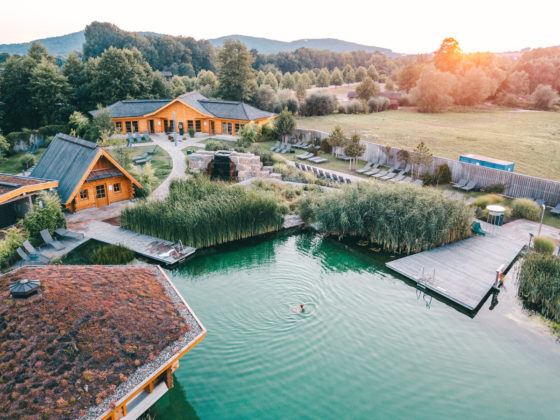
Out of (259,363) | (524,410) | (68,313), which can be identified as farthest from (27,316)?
(524,410)

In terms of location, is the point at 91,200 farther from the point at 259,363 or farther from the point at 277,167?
the point at 259,363

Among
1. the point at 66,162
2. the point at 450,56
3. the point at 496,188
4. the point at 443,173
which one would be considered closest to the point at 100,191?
the point at 66,162

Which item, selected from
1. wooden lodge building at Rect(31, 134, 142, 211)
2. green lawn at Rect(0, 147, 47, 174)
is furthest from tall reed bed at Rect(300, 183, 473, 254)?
green lawn at Rect(0, 147, 47, 174)

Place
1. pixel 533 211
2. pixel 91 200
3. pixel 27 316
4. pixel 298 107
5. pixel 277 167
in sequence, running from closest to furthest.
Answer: pixel 27 316, pixel 533 211, pixel 91 200, pixel 277 167, pixel 298 107

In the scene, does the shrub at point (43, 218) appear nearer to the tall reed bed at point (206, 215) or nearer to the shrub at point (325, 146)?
the tall reed bed at point (206, 215)

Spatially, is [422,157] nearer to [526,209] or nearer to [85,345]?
[526,209]

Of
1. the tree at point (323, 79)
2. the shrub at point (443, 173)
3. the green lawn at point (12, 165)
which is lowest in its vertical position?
the green lawn at point (12, 165)

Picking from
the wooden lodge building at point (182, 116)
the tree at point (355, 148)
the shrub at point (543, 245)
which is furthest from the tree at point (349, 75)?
the shrub at point (543, 245)

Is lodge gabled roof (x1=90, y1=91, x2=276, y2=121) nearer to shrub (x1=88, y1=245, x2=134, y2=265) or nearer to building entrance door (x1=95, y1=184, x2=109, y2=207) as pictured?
building entrance door (x1=95, y1=184, x2=109, y2=207)
